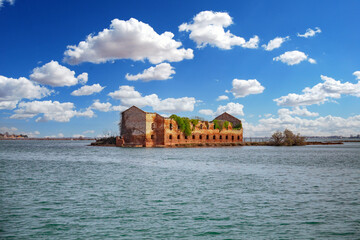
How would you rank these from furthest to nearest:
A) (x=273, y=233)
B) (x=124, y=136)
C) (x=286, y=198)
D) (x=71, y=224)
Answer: (x=124, y=136), (x=286, y=198), (x=71, y=224), (x=273, y=233)

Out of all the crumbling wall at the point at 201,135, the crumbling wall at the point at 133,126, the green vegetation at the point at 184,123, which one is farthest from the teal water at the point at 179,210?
the green vegetation at the point at 184,123

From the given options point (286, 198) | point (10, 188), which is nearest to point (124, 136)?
point (10, 188)

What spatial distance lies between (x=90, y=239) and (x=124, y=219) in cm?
168

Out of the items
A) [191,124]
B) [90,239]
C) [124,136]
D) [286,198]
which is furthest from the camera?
[191,124]

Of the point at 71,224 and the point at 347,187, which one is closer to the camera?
the point at 71,224

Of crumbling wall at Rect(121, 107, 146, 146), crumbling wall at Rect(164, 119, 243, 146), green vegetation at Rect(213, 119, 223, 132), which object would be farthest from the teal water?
green vegetation at Rect(213, 119, 223, 132)

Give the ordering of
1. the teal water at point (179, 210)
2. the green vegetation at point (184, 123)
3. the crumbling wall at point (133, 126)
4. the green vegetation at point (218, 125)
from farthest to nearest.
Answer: the green vegetation at point (218, 125) < the green vegetation at point (184, 123) < the crumbling wall at point (133, 126) < the teal water at point (179, 210)

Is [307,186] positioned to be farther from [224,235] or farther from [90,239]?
[90,239]

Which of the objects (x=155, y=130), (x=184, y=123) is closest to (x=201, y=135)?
(x=184, y=123)

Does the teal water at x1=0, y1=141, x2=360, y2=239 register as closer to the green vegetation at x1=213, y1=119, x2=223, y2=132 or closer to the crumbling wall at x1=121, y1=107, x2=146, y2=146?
the crumbling wall at x1=121, y1=107, x2=146, y2=146

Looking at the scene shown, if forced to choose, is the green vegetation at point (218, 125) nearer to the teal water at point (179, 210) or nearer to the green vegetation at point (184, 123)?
the green vegetation at point (184, 123)

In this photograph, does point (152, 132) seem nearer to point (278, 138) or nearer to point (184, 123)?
point (184, 123)

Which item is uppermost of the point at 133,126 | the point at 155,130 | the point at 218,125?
the point at 218,125

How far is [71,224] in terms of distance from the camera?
8.16m
